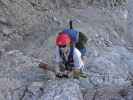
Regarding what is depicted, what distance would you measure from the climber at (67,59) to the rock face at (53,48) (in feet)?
0.56

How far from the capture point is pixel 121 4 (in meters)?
11.4

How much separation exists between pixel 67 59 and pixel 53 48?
2.05 metres

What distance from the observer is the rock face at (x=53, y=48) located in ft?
18.9

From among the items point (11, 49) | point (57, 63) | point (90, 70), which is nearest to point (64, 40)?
point (57, 63)

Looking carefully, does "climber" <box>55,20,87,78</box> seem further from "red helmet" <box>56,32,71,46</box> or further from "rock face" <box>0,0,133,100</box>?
"rock face" <box>0,0,133,100</box>

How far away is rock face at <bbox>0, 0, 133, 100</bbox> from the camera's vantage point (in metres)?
5.76

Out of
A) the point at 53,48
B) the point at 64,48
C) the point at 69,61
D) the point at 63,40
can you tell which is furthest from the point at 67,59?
the point at 53,48

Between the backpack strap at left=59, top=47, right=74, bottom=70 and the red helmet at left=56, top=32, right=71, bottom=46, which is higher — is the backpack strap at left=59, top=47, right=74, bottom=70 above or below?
below

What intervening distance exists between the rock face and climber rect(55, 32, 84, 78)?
171mm

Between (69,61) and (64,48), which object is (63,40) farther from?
(69,61)

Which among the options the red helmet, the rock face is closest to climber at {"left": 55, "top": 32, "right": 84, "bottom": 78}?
the red helmet

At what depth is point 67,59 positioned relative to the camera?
609 cm

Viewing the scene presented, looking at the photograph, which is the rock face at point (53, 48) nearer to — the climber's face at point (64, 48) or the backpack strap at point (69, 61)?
the backpack strap at point (69, 61)

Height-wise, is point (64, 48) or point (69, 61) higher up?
point (64, 48)
